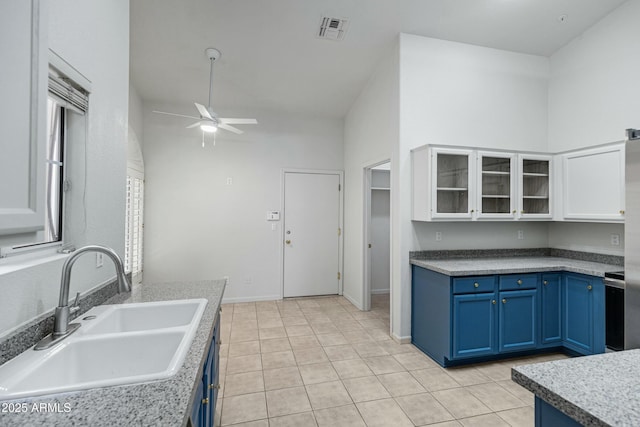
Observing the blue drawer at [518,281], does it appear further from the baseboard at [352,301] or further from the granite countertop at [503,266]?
the baseboard at [352,301]

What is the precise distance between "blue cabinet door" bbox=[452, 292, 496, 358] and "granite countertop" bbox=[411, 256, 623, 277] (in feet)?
0.76

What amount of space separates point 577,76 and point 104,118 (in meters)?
4.69

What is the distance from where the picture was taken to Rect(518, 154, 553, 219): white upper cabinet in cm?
326

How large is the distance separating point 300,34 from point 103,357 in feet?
10.9

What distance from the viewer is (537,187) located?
3.35 meters

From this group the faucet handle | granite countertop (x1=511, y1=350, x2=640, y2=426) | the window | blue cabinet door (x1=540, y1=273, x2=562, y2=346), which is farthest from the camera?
blue cabinet door (x1=540, y1=273, x2=562, y2=346)

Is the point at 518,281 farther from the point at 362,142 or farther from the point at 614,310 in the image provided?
the point at 362,142

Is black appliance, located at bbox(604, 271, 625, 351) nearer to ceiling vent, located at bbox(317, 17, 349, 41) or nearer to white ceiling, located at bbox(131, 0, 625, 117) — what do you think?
white ceiling, located at bbox(131, 0, 625, 117)

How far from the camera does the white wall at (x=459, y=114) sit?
127 inches

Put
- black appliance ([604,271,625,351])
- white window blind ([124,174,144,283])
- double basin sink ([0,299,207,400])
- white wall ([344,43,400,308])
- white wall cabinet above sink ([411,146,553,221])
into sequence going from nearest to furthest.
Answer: double basin sink ([0,299,207,400]), black appliance ([604,271,625,351]), white wall cabinet above sink ([411,146,553,221]), white wall ([344,43,400,308]), white window blind ([124,174,144,283])

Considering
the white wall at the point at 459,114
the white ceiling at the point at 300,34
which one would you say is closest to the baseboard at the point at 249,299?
the white wall at the point at 459,114

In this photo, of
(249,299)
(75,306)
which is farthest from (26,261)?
(249,299)

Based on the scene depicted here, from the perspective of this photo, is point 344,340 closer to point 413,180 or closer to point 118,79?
point 413,180

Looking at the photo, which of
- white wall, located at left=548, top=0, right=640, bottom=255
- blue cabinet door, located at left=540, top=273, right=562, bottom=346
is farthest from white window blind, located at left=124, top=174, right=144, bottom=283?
white wall, located at left=548, top=0, right=640, bottom=255
